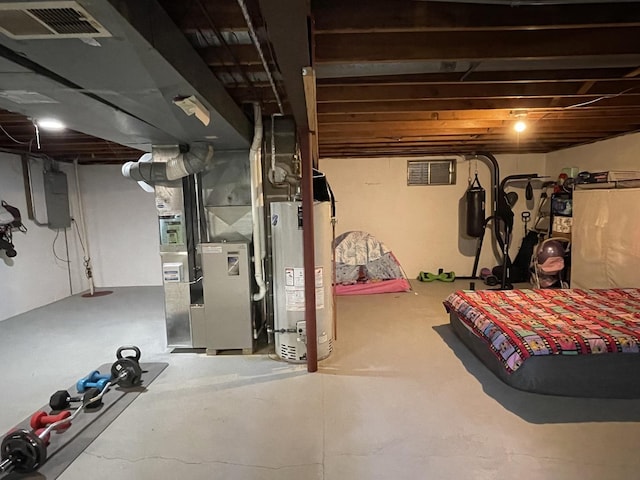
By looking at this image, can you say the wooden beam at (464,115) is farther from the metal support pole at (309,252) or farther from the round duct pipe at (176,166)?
the round duct pipe at (176,166)

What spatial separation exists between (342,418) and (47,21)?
7.89ft

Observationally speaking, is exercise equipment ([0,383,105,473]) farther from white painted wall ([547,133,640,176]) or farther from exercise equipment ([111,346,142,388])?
white painted wall ([547,133,640,176])

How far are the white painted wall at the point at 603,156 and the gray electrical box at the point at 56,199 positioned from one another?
306 inches

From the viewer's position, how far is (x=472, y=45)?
84.3 inches

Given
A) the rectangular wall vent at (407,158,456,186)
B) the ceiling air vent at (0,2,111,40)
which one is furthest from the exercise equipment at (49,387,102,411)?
the rectangular wall vent at (407,158,456,186)

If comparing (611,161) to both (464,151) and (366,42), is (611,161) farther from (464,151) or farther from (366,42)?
(366,42)

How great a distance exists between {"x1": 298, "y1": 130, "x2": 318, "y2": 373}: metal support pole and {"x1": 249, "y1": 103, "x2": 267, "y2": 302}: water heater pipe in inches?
21.9

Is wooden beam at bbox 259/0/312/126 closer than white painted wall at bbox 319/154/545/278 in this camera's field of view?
Yes

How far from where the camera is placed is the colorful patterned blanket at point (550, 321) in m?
2.38

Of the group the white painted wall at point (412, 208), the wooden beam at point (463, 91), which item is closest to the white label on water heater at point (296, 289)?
the wooden beam at point (463, 91)

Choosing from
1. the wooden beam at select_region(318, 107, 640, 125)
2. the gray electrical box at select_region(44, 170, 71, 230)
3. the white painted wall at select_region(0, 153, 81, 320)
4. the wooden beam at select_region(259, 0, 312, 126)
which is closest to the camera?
the wooden beam at select_region(259, 0, 312, 126)

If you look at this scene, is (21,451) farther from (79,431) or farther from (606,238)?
(606,238)

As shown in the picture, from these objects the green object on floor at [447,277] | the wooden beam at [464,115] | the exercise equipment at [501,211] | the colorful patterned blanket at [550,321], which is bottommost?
the green object on floor at [447,277]

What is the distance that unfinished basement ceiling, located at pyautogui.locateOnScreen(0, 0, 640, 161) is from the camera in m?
1.71
